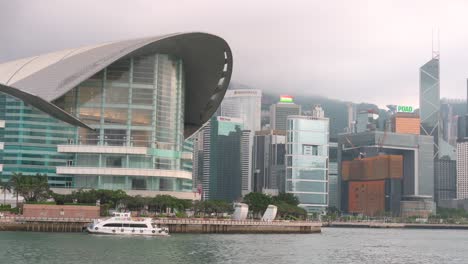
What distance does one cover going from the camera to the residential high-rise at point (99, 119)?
121375 mm

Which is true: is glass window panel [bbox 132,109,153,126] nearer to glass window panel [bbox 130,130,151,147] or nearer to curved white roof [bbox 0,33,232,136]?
glass window panel [bbox 130,130,151,147]

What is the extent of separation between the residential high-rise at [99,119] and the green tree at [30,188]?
8.70m

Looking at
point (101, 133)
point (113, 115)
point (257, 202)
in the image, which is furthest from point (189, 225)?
point (257, 202)

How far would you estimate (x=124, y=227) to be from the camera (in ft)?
325

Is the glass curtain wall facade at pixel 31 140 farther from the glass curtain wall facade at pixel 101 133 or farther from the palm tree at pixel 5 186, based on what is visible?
the palm tree at pixel 5 186

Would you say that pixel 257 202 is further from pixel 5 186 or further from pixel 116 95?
pixel 5 186

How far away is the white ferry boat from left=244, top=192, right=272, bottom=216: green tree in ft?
145

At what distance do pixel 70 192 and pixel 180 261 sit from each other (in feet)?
196

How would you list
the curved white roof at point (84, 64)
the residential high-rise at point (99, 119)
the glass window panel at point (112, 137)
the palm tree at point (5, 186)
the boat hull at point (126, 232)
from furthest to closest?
the glass window panel at point (112, 137)
the residential high-rise at point (99, 119)
the curved white roof at point (84, 64)
the palm tree at point (5, 186)
the boat hull at point (126, 232)

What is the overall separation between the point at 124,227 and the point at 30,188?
19.4m

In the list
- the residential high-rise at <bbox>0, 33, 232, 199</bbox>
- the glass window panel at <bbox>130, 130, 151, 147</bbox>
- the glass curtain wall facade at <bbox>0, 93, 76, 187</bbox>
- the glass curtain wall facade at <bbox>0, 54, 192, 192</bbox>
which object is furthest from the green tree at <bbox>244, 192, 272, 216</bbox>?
the glass curtain wall facade at <bbox>0, 93, 76, 187</bbox>

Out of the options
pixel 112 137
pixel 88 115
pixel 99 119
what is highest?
pixel 88 115

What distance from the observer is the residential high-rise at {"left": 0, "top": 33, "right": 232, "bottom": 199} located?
121 meters

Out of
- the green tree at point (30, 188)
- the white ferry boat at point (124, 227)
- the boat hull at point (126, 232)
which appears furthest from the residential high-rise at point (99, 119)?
the boat hull at point (126, 232)
